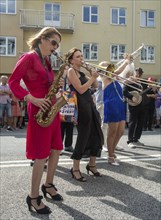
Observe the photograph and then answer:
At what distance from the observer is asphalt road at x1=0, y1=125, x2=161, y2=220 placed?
3.90m

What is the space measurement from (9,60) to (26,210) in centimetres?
2478

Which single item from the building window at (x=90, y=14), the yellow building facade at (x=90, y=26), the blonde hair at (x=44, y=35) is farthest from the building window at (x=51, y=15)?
the blonde hair at (x=44, y=35)

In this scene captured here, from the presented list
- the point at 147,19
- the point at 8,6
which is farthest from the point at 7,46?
the point at 147,19

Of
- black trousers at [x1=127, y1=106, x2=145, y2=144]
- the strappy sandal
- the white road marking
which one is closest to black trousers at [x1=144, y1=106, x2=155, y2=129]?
black trousers at [x1=127, y1=106, x2=145, y2=144]

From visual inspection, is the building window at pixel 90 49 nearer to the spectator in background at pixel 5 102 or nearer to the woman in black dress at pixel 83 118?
the spectator in background at pixel 5 102

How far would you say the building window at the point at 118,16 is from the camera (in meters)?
30.1

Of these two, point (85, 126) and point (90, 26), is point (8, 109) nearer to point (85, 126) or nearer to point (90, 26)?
point (85, 126)

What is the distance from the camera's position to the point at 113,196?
4555 mm

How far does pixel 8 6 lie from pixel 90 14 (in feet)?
22.4

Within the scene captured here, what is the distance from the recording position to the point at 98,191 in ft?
15.7

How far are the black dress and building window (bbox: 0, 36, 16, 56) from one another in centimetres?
2359

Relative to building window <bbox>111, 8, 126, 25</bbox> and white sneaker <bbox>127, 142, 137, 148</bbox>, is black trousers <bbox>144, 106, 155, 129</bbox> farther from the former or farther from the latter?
building window <bbox>111, 8, 126, 25</bbox>

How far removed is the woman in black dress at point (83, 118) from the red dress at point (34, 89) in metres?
1.09

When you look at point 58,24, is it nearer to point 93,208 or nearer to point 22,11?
point 22,11
